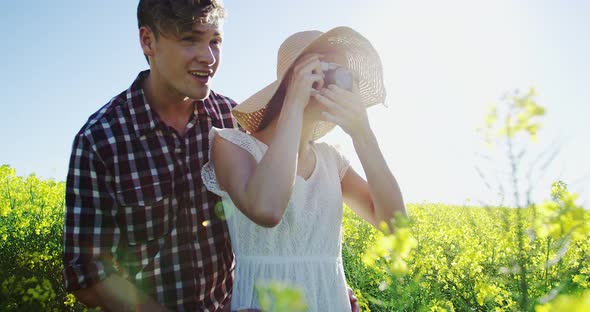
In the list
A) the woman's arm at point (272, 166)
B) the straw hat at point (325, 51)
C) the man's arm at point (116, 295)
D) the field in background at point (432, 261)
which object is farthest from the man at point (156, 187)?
the field in background at point (432, 261)

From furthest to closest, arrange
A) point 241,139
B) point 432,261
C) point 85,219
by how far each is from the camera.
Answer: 1. point 432,261
2. point 85,219
3. point 241,139

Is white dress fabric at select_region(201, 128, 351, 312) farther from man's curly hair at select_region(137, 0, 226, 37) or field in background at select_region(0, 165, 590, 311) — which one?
man's curly hair at select_region(137, 0, 226, 37)

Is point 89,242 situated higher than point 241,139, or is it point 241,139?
point 241,139

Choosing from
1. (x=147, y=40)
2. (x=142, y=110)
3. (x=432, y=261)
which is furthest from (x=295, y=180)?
(x=432, y=261)

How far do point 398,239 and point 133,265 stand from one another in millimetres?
1515

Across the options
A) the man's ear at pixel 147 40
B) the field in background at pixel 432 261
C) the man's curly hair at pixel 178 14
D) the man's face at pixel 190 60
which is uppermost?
the man's curly hair at pixel 178 14

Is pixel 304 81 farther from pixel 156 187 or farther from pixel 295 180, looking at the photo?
pixel 156 187

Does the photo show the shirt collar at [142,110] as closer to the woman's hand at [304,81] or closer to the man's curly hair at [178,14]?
the man's curly hair at [178,14]

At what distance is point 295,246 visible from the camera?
1703 mm

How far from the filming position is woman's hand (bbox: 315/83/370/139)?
5.31 ft

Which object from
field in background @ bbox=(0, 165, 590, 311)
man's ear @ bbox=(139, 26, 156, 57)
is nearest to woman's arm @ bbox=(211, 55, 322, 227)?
field in background @ bbox=(0, 165, 590, 311)

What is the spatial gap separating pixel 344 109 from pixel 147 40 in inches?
37.6

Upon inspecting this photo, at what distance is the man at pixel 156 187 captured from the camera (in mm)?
1853

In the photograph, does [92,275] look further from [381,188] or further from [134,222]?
[381,188]
